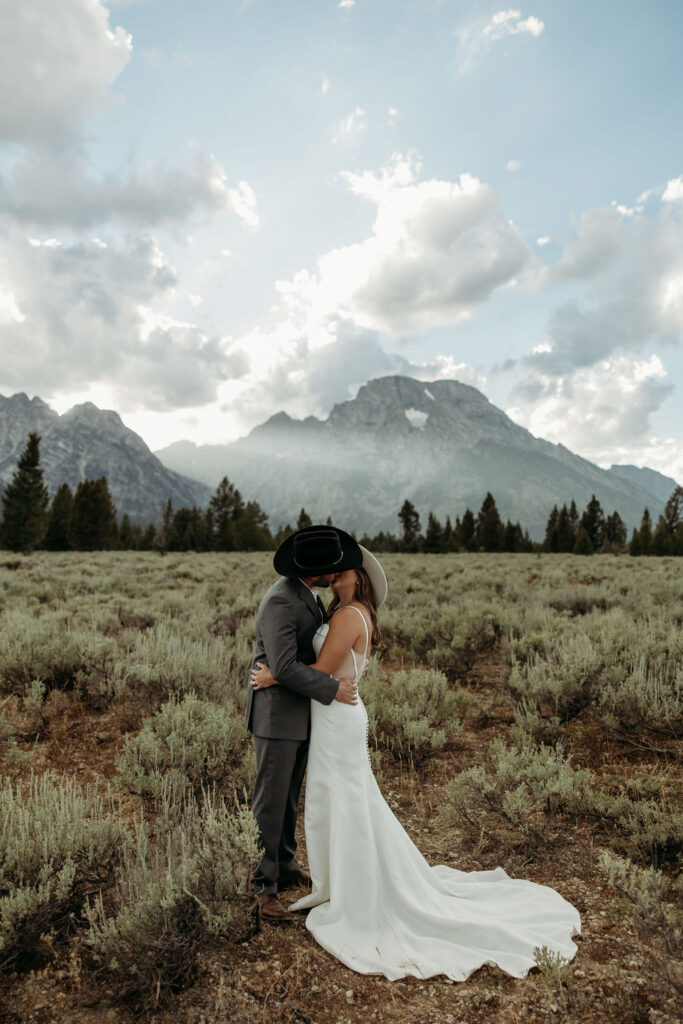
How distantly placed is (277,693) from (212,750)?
1843 mm

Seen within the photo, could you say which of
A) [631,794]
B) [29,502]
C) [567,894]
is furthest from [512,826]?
[29,502]

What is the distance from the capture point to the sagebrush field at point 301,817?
2.70m

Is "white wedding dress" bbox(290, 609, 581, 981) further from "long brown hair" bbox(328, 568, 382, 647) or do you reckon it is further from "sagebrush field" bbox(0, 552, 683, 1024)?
"long brown hair" bbox(328, 568, 382, 647)

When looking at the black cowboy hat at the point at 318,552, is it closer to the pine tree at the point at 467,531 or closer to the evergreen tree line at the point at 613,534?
the evergreen tree line at the point at 613,534

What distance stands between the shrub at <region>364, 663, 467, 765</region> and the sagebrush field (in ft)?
0.09

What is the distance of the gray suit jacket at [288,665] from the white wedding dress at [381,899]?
10cm

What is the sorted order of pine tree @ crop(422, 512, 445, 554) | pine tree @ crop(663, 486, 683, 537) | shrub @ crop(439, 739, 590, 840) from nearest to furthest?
shrub @ crop(439, 739, 590, 840)
pine tree @ crop(422, 512, 445, 554)
pine tree @ crop(663, 486, 683, 537)

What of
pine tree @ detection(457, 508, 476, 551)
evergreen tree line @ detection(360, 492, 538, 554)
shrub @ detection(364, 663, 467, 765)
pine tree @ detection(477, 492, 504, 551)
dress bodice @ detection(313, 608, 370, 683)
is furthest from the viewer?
pine tree @ detection(457, 508, 476, 551)

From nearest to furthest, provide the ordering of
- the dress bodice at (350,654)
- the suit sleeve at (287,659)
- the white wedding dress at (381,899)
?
1. the white wedding dress at (381,899)
2. the suit sleeve at (287,659)
3. the dress bodice at (350,654)

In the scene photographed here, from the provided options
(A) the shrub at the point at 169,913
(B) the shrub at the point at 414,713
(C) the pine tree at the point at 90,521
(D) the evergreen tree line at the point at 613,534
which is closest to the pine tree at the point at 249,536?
(C) the pine tree at the point at 90,521

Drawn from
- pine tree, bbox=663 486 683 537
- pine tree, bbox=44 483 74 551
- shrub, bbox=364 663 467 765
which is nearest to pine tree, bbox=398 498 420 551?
pine tree, bbox=663 486 683 537

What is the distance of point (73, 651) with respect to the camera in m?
7.00

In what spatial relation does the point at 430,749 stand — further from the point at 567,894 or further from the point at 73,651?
the point at 73,651

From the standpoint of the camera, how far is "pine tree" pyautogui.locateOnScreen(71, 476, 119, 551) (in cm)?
5319
